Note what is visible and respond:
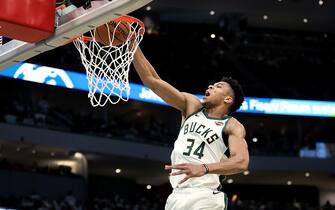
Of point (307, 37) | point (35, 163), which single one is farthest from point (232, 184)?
point (35, 163)

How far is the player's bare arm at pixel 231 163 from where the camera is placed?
3348 millimetres

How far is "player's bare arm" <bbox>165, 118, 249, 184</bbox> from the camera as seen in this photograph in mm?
3348

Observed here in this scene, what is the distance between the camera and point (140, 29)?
15.4ft

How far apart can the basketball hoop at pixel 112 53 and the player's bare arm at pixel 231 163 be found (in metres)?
0.96

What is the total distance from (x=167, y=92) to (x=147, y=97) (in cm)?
1855

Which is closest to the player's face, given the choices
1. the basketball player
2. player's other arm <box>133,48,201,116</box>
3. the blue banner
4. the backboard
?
the basketball player

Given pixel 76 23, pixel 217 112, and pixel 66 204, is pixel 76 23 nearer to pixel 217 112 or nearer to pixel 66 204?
pixel 217 112

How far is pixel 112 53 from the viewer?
5070mm

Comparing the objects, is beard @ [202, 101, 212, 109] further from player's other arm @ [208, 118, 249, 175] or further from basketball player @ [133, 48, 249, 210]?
player's other arm @ [208, 118, 249, 175]

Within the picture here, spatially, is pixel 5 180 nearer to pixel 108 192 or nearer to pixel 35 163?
pixel 35 163

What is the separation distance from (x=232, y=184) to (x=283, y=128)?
341cm

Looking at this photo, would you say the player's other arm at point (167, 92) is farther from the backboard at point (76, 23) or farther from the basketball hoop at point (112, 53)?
the backboard at point (76, 23)

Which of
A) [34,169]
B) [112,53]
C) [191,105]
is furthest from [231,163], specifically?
[34,169]

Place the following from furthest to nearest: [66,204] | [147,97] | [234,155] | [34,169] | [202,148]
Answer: [147,97] → [34,169] → [66,204] → [202,148] → [234,155]
